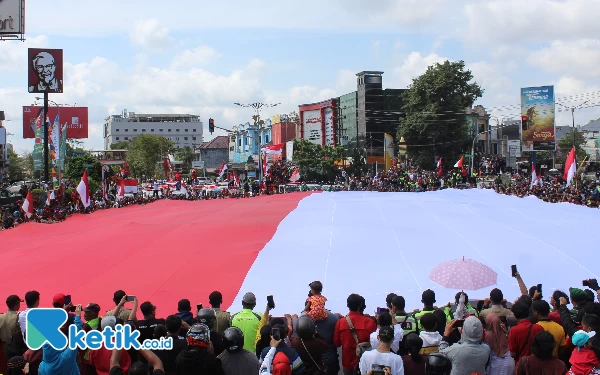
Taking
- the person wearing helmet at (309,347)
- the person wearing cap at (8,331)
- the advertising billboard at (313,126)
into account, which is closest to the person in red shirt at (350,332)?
the person wearing helmet at (309,347)

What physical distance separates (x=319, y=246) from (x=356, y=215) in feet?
11.5

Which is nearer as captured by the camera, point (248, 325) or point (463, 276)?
point (248, 325)

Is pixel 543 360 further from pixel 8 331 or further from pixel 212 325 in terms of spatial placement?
pixel 8 331

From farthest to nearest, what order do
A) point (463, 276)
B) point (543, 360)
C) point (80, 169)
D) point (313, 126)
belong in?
point (313, 126) → point (80, 169) → point (463, 276) → point (543, 360)

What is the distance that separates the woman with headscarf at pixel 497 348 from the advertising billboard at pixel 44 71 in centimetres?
4275

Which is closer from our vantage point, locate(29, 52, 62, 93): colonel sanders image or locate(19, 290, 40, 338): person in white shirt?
locate(19, 290, 40, 338): person in white shirt

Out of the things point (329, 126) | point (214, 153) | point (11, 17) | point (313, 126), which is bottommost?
point (214, 153)

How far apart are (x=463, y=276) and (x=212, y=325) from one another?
3.46 metres

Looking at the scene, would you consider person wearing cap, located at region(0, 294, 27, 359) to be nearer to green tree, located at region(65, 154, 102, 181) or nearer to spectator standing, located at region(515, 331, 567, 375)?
spectator standing, located at region(515, 331, 567, 375)

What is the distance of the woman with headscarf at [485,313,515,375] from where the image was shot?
20.2 ft

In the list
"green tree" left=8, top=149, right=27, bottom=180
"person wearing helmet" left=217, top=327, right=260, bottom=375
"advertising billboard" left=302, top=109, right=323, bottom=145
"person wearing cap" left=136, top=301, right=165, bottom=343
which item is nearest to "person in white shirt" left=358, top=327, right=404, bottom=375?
"person wearing helmet" left=217, top=327, right=260, bottom=375

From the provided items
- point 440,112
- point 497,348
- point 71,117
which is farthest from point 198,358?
point 71,117

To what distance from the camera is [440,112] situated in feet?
174

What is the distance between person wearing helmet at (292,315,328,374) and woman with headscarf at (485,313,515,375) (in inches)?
64.1
